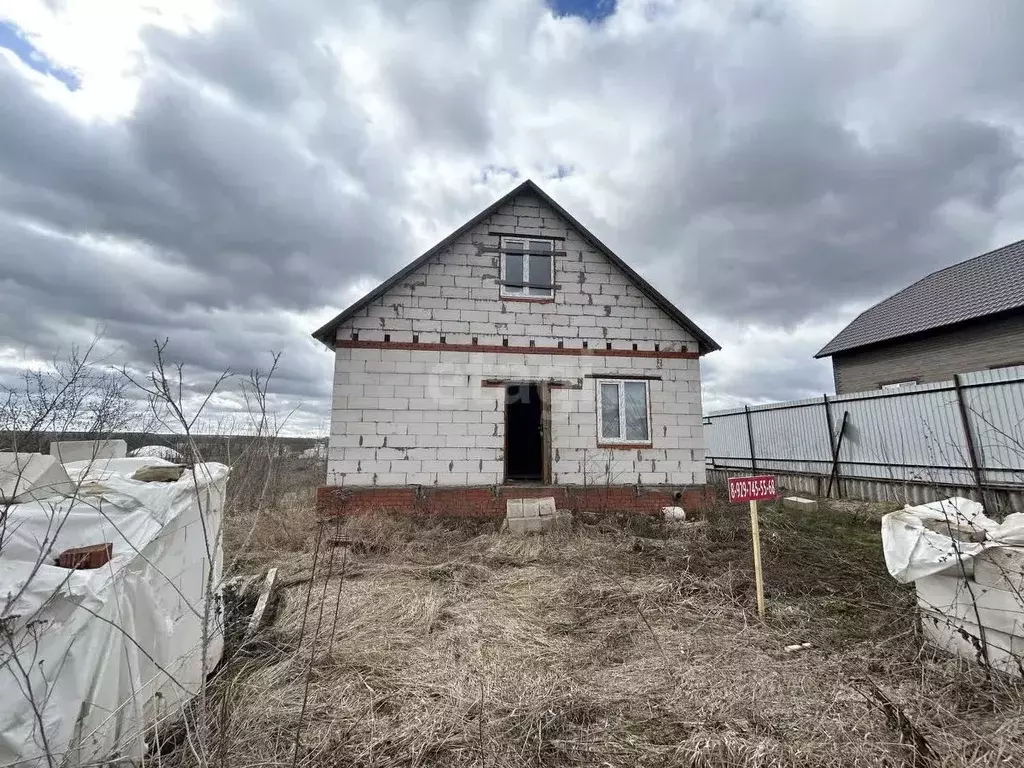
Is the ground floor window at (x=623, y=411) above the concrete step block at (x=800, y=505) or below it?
above

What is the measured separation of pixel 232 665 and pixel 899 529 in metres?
5.80

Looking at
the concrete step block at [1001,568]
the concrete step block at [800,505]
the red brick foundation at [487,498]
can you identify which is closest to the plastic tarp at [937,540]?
the concrete step block at [1001,568]

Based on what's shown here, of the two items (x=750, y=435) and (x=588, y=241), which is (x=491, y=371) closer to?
(x=588, y=241)

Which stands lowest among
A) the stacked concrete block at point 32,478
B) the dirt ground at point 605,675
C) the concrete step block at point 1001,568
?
the dirt ground at point 605,675

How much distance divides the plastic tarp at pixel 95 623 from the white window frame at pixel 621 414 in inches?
323

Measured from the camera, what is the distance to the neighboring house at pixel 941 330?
47.6 feet

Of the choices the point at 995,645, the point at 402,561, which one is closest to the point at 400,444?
the point at 402,561

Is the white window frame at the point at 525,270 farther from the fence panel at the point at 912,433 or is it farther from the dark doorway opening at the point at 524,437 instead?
the fence panel at the point at 912,433

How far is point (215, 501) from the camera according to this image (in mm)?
3816

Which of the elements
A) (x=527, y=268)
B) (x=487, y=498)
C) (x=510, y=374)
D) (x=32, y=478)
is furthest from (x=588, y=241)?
(x=32, y=478)

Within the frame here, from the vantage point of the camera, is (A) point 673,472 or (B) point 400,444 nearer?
(B) point 400,444

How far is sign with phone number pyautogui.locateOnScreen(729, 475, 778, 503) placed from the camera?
512 cm

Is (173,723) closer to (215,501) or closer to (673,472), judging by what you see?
(215,501)

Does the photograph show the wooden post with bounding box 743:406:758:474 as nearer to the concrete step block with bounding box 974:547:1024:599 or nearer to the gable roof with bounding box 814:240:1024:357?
the gable roof with bounding box 814:240:1024:357
